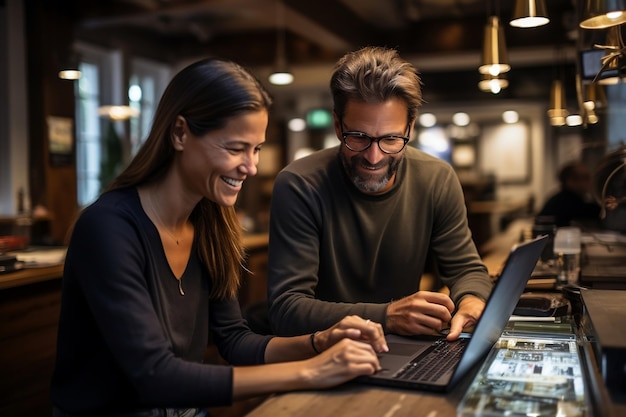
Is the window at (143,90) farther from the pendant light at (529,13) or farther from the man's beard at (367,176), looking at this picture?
the man's beard at (367,176)

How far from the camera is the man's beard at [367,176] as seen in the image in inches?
82.3

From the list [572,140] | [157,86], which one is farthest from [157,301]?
[572,140]

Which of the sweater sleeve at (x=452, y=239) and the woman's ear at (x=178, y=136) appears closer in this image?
the woman's ear at (x=178, y=136)

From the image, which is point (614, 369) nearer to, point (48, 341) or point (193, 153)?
point (193, 153)

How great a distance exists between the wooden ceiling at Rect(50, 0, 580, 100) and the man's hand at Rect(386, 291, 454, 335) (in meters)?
5.46

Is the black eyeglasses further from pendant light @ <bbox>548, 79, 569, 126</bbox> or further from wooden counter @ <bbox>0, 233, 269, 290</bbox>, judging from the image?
pendant light @ <bbox>548, 79, 569, 126</bbox>

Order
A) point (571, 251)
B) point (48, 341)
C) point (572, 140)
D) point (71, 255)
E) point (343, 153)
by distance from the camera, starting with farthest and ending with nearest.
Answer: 1. point (572, 140)
2. point (48, 341)
3. point (571, 251)
4. point (343, 153)
5. point (71, 255)

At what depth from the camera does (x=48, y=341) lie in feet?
11.9

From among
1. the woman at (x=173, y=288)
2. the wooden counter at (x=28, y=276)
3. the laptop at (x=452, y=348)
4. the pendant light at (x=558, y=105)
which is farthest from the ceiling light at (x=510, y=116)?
Result: the woman at (x=173, y=288)

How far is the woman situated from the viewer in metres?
1.41

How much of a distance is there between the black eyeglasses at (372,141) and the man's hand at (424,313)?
0.50 meters

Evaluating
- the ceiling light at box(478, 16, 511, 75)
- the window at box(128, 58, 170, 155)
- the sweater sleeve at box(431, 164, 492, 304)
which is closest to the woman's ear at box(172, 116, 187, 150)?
the sweater sleeve at box(431, 164, 492, 304)

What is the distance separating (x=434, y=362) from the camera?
1.54 m

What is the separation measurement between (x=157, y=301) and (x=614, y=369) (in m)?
0.98
